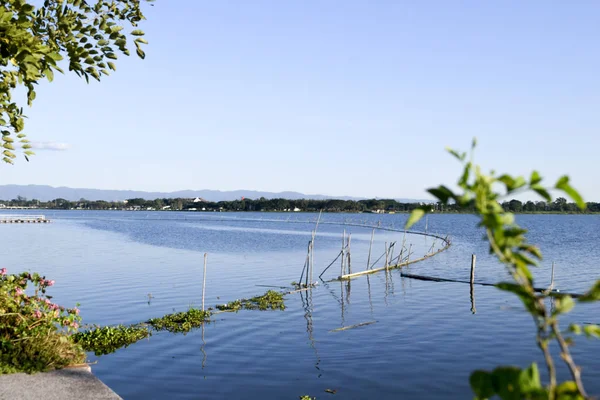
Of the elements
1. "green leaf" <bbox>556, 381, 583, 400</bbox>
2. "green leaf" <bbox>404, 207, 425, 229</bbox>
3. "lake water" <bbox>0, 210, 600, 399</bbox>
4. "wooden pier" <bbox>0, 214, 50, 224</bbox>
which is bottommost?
"lake water" <bbox>0, 210, 600, 399</bbox>

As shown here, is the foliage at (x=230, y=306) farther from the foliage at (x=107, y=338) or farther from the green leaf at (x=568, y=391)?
the green leaf at (x=568, y=391)

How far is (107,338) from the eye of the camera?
2080 centimetres

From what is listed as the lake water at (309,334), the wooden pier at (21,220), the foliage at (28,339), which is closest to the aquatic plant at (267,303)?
the lake water at (309,334)

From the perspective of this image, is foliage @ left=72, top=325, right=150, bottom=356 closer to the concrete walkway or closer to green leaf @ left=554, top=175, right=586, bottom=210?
the concrete walkway

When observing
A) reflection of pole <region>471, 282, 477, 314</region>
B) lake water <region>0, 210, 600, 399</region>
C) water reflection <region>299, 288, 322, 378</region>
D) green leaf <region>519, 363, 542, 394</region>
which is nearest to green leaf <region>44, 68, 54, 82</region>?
green leaf <region>519, 363, 542, 394</region>

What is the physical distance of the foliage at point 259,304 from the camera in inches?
1122

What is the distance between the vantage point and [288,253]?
218 ft

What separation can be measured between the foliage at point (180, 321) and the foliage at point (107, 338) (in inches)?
60.3

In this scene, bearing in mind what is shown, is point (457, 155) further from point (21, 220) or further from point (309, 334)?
point (21, 220)

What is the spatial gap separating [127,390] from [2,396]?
768 centimetres

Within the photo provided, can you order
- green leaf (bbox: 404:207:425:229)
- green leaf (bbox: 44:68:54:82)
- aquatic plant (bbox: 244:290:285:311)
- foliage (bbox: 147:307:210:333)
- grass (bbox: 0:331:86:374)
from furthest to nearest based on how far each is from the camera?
aquatic plant (bbox: 244:290:285:311)
foliage (bbox: 147:307:210:333)
grass (bbox: 0:331:86:374)
green leaf (bbox: 44:68:54:82)
green leaf (bbox: 404:207:425:229)

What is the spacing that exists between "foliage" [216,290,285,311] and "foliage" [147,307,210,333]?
7.20 feet

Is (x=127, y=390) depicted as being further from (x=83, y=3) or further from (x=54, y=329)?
(x=83, y=3)

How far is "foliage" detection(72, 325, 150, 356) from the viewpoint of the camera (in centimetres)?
2016
